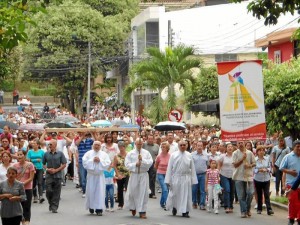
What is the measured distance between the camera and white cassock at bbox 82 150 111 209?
22.3m

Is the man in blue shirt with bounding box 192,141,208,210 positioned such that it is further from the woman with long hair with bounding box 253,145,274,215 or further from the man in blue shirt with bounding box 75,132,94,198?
the man in blue shirt with bounding box 75,132,94,198

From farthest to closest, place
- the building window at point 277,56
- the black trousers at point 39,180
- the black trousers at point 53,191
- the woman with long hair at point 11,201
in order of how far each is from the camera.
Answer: the building window at point 277,56
the black trousers at point 39,180
the black trousers at point 53,191
the woman with long hair at point 11,201

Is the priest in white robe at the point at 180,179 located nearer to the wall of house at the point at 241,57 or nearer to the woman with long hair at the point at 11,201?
the woman with long hair at the point at 11,201

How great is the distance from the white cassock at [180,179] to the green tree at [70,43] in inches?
1839

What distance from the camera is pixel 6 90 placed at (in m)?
96.3

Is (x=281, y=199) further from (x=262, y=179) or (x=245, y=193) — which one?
(x=245, y=193)

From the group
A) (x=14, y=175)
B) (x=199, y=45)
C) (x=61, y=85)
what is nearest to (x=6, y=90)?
(x=61, y=85)

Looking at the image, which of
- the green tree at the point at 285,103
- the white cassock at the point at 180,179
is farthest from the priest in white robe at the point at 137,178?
the green tree at the point at 285,103

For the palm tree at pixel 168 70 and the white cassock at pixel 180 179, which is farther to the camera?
the palm tree at pixel 168 70

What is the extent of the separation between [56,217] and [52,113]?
42049 mm

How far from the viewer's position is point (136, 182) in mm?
22125

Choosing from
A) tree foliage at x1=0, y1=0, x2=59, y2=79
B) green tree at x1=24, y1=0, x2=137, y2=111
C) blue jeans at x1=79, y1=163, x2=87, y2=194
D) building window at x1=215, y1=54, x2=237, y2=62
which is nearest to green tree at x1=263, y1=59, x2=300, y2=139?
blue jeans at x1=79, y1=163, x2=87, y2=194

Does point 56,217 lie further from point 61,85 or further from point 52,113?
point 61,85

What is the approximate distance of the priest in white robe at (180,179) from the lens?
2198 centimetres
